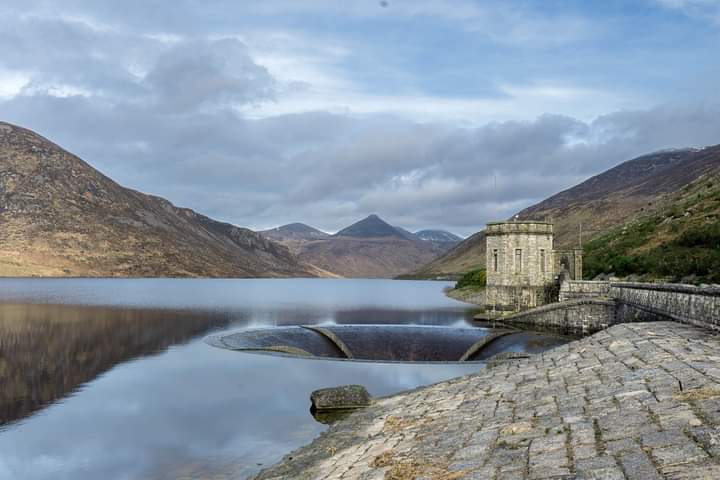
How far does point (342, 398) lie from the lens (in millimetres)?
20953

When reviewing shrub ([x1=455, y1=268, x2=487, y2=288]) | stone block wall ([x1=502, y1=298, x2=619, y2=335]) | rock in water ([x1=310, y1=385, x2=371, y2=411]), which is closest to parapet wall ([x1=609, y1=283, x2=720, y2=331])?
→ stone block wall ([x1=502, y1=298, x2=619, y2=335])

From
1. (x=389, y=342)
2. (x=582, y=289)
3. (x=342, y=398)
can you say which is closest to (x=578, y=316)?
(x=582, y=289)

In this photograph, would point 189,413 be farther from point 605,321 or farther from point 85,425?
point 605,321

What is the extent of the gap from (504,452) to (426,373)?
62.7 ft

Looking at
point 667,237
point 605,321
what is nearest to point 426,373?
point 605,321

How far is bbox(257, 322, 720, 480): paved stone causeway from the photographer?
8227 mm

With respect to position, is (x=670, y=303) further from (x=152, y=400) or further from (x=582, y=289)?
(x=152, y=400)

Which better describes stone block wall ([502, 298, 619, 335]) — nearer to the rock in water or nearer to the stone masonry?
the stone masonry

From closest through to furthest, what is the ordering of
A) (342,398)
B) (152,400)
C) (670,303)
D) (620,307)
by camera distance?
(342,398)
(670,303)
(152,400)
(620,307)

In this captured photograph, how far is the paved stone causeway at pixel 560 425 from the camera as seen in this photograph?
823cm

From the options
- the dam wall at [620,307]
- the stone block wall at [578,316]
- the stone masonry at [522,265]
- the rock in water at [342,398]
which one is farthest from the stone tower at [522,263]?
the rock in water at [342,398]

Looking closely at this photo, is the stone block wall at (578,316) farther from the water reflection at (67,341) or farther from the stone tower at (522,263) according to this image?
the water reflection at (67,341)

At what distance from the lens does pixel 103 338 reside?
1762 inches

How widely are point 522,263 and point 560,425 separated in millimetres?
41955
